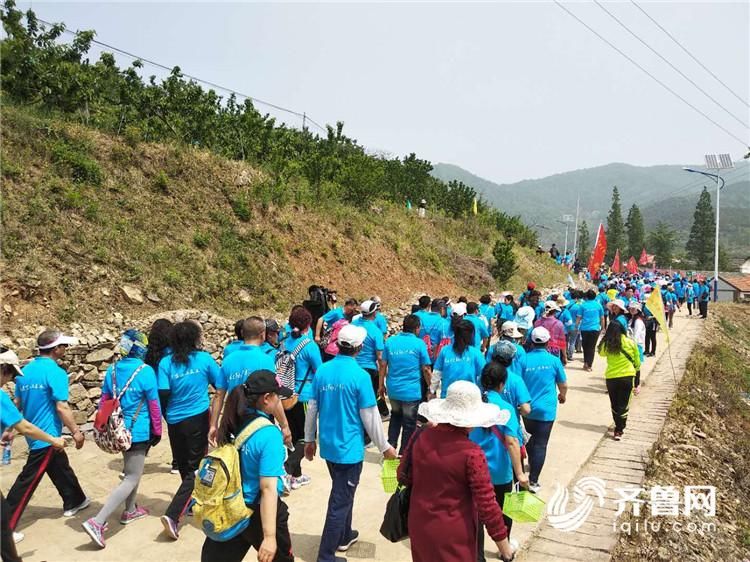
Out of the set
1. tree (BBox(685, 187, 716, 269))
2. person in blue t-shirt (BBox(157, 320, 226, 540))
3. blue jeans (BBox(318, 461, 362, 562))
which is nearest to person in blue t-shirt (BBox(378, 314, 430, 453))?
blue jeans (BBox(318, 461, 362, 562))

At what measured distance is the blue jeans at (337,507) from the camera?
4062mm

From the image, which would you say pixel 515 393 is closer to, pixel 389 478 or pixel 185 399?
pixel 389 478

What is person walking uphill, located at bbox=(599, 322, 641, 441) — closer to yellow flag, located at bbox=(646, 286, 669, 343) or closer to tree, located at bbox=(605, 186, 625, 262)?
yellow flag, located at bbox=(646, 286, 669, 343)

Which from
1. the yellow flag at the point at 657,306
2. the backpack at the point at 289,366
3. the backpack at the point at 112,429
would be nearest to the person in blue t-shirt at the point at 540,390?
the backpack at the point at 289,366

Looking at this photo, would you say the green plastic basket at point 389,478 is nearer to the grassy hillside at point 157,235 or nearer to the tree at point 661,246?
the grassy hillside at point 157,235

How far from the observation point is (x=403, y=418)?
20.3 feet

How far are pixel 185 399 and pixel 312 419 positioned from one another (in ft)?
4.14

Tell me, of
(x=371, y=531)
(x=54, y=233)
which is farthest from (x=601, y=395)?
(x=54, y=233)

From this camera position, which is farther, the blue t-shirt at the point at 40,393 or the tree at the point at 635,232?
the tree at the point at 635,232

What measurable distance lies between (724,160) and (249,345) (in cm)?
4775

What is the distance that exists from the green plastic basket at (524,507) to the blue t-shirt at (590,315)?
849cm

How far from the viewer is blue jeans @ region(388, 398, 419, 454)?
6078 mm

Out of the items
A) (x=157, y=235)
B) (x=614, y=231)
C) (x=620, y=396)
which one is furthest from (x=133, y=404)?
(x=614, y=231)

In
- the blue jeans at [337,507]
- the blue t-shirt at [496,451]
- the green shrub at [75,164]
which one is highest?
the green shrub at [75,164]
